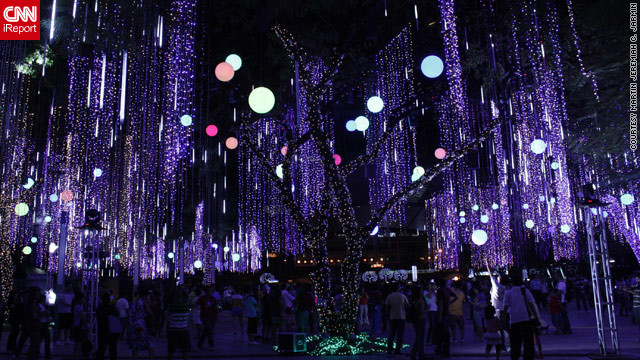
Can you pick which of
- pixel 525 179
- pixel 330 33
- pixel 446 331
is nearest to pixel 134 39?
pixel 330 33

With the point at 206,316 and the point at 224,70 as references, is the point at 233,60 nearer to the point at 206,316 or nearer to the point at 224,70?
the point at 224,70

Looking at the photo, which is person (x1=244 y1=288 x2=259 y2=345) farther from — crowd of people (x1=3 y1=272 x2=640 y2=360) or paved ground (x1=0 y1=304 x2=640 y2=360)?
paved ground (x1=0 y1=304 x2=640 y2=360)

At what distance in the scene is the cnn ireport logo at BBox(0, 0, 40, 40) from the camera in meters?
10.3

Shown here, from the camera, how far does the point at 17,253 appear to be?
25.8 metres

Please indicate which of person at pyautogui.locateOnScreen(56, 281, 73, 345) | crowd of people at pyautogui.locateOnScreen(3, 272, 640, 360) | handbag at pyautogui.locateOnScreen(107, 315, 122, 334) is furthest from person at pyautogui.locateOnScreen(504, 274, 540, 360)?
person at pyautogui.locateOnScreen(56, 281, 73, 345)

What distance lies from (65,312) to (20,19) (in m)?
7.52

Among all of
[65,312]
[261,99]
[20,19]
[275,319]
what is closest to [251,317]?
[275,319]

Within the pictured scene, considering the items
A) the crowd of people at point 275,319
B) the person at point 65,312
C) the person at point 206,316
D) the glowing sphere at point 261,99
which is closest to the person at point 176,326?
the crowd of people at point 275,319

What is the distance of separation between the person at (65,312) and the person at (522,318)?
1091cm

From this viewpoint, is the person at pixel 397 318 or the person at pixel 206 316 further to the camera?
the person at pixel 206 316

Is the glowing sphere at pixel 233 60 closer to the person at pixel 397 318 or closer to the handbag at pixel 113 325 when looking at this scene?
the handbag at pixel 113 325

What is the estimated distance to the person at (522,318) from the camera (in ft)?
25.2

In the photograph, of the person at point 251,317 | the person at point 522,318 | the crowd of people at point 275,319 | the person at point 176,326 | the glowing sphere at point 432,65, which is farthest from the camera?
the person at point 251,317

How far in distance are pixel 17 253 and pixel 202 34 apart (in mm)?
19909
